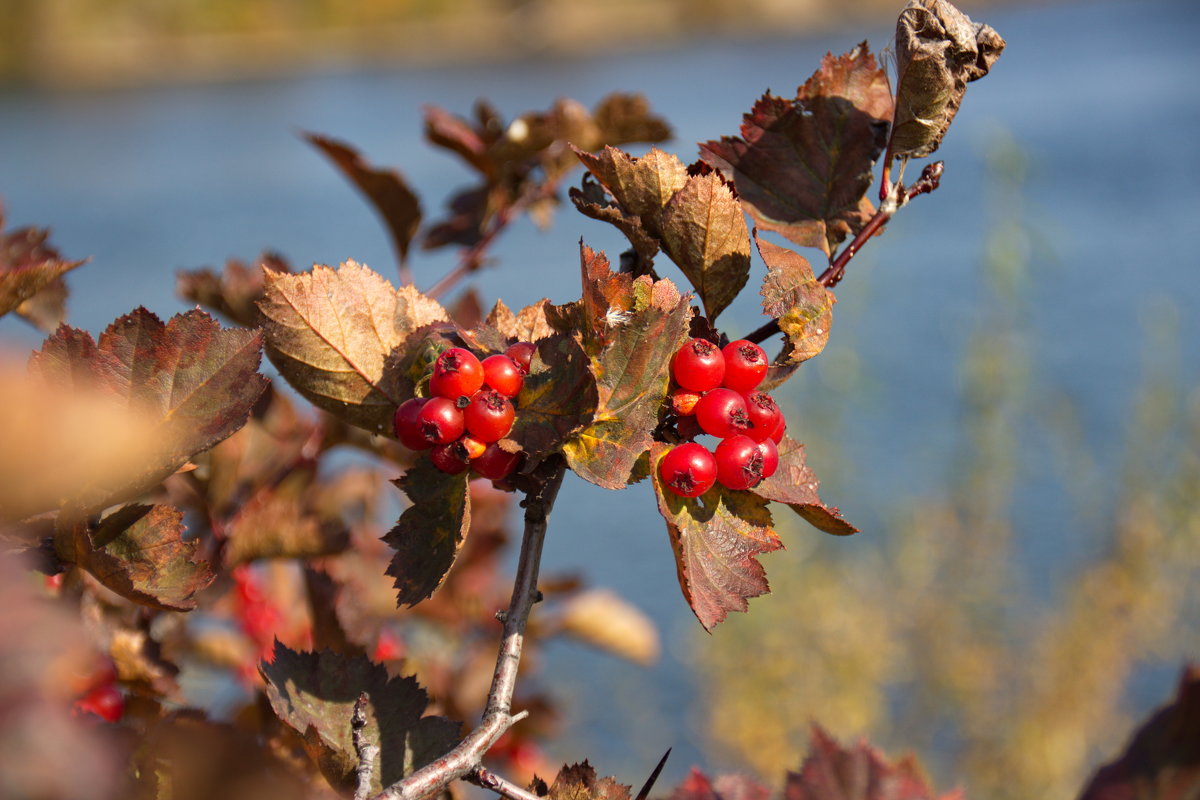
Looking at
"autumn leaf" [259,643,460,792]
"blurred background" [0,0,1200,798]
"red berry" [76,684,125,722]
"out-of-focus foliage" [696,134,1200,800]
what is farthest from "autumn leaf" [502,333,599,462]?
"out-of-focus foliage" [696,134,1200,800]

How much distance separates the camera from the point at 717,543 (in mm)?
721

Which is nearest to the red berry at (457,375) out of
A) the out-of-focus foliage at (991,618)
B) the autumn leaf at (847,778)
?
the autumn leaf at (847,778)

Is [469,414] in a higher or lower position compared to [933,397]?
higher

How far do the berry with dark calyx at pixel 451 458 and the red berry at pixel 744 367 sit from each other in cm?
19

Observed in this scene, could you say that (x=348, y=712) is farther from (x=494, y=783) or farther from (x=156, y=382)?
(x=156, y=382)

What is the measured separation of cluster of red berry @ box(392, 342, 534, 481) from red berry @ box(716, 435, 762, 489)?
142 millimetres

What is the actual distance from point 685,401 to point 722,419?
1.5 inches

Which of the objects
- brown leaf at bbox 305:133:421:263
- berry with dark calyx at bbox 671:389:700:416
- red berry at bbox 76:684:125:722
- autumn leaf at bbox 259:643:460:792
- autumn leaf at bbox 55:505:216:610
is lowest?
red berry at bbox 76:684:125:722

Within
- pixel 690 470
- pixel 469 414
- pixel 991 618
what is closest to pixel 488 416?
pixel 469 414

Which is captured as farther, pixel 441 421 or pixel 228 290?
pixel 228 290

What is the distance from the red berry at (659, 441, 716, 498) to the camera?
26.9 inches

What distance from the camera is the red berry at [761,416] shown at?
713mm

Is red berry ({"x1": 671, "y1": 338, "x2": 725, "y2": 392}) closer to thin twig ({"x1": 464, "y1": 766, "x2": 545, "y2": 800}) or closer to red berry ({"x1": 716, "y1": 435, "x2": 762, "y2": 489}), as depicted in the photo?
red berry ({"x1": 716, "y1": 435, "x2": 762, "y2": 489})

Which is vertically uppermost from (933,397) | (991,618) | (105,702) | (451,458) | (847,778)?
(451,458)
